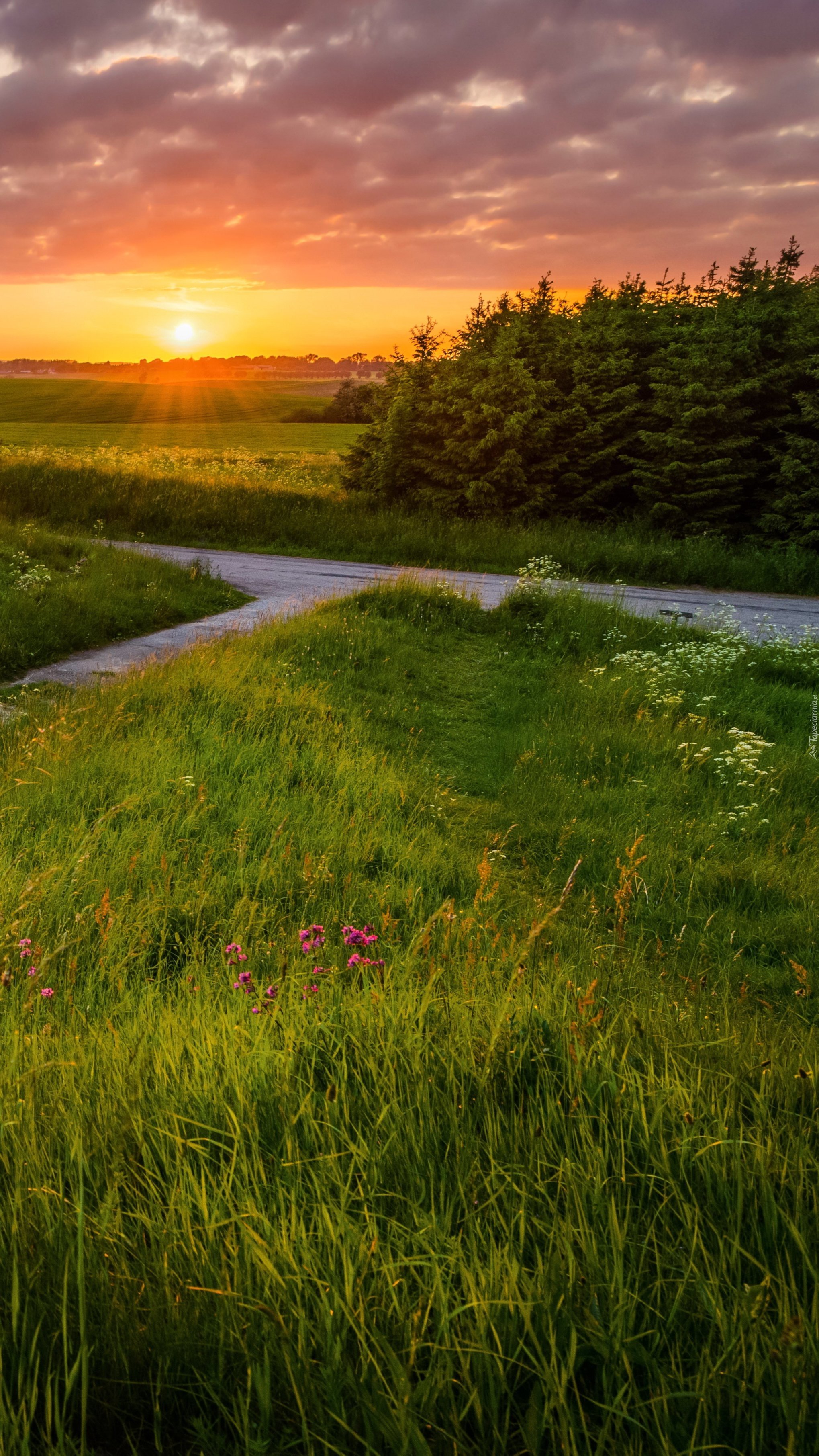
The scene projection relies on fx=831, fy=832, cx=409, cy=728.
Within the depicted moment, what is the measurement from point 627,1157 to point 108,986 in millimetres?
2139

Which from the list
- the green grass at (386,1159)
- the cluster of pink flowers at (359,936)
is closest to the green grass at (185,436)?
the green grass at (386,1159)

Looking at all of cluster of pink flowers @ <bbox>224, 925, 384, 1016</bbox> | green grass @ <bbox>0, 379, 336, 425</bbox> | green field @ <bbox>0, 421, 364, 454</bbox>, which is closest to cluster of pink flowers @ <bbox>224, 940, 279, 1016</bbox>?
cluster of pink flowers @ <bbox>224, 925, 384, 1016</bbox>

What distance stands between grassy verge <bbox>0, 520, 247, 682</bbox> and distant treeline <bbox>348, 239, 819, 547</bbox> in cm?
1068

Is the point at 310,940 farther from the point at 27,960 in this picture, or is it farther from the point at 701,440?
the point at 701,440

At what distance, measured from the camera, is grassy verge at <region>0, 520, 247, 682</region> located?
10.4 meters

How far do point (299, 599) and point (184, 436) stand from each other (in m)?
65.4

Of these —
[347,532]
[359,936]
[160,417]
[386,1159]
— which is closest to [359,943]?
[359,936]

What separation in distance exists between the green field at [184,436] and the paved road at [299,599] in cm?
3974

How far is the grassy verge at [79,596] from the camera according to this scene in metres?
10.4

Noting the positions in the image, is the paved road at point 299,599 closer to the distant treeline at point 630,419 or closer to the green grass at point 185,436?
the distant treeline at point 630,419

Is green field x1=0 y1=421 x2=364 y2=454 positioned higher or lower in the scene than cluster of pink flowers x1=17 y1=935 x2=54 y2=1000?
higher

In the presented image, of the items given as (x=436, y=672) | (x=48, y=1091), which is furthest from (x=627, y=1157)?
(x=436, y=672)

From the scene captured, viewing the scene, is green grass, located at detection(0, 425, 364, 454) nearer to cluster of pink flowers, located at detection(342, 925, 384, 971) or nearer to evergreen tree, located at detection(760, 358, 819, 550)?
evergreen tree, located at detection(760, 358, 819, 550)

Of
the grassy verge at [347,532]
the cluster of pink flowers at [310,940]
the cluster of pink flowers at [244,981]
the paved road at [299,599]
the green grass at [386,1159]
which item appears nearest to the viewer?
the green grass at [386,1159]
